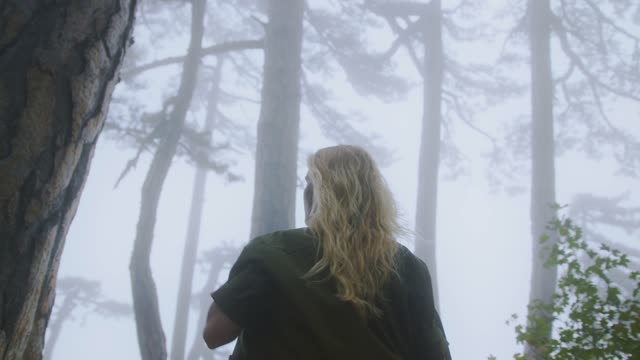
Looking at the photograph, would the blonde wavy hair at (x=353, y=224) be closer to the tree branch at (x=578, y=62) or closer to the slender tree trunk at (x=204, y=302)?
the tree branch at (x=578, y=62)

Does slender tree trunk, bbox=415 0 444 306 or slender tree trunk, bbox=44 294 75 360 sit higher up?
slender tree trunk, bbox=415 0 444 306

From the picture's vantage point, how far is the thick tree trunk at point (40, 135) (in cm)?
86

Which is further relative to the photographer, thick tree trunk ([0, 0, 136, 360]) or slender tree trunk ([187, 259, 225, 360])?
slender tree trunk ([187, 259, 225, 360])

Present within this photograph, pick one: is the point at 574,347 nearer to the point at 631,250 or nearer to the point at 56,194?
the point at 56,194

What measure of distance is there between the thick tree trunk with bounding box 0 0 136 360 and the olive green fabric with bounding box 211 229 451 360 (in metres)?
0.43

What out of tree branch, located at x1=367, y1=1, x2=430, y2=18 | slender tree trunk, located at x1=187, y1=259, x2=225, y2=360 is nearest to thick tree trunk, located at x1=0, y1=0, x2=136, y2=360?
tree branch, located at x1=367, y1=1, x2=430, y2=18

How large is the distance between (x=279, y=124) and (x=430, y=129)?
7.72 metres

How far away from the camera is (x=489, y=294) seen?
128ft

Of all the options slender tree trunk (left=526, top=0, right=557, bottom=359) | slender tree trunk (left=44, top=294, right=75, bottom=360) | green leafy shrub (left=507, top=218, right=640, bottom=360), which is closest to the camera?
green leafy shrub (left=507, top=218, right=640, bottom=360)

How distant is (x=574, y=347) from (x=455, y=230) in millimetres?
40952

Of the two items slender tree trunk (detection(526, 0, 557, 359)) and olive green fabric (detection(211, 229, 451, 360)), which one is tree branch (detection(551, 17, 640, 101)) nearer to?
slender tree trunk (detection(526, 0, 557, 359))

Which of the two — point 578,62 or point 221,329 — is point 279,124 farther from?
point 578,62

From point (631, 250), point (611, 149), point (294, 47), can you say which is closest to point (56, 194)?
point (294, 47)

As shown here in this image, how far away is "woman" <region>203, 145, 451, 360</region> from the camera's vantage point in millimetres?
1237
